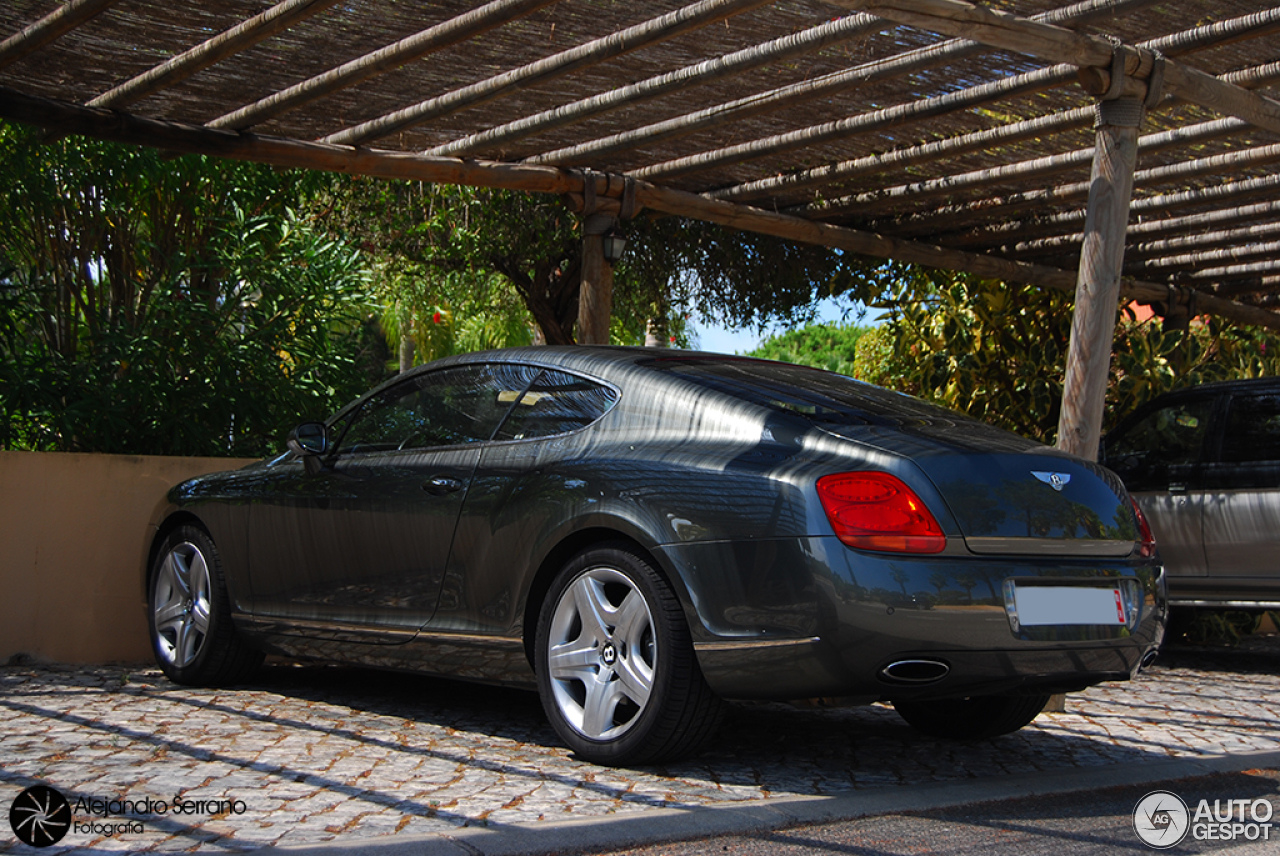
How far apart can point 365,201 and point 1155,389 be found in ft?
28.4

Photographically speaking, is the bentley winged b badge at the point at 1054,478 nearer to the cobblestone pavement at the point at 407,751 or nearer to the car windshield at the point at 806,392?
the car windshield at the point at 806,392

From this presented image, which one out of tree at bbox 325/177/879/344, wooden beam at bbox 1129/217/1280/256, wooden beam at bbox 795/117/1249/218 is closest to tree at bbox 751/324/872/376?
tree at bbox 325/177/879/344

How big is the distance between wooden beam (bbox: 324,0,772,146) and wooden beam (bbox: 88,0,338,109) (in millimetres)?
1266

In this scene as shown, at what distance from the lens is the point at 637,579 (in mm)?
4117

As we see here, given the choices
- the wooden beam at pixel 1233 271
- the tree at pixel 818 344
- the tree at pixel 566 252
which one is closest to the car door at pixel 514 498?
the wooden beam at pixel 1233 271

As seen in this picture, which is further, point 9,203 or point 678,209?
point 678,209

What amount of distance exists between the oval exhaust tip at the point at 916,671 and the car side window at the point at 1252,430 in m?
4.66


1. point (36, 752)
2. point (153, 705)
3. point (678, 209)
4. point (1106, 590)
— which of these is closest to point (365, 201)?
point (678, 209)

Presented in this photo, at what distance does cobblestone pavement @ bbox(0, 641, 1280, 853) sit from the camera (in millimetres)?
3605

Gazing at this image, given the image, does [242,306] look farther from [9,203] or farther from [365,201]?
[365,201]

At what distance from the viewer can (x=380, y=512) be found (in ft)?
16.8

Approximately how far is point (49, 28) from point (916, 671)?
4.86 meters

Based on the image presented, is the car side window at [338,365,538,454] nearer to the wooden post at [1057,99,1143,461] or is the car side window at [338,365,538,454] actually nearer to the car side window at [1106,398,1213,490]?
the wooden post at [1057,99,1143,461]

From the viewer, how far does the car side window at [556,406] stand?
4.67 meters
